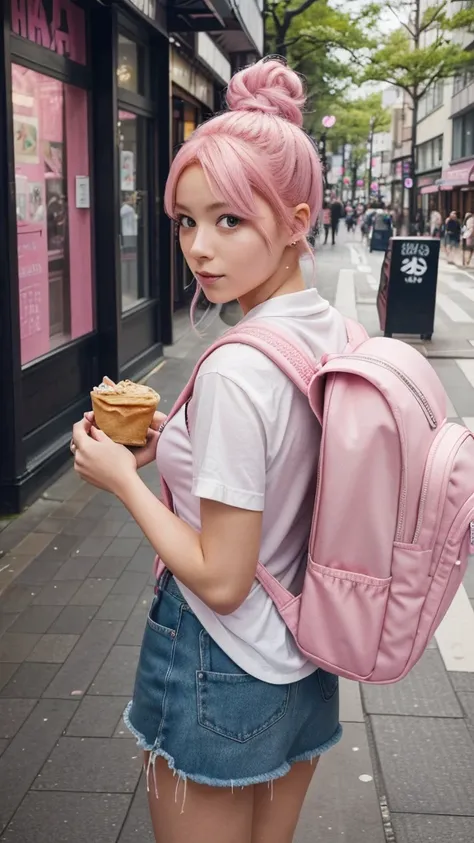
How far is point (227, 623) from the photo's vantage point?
1.69 meters

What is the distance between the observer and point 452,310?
17.2 m

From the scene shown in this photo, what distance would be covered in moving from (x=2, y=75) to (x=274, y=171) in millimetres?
4547

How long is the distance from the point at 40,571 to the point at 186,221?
148 inches

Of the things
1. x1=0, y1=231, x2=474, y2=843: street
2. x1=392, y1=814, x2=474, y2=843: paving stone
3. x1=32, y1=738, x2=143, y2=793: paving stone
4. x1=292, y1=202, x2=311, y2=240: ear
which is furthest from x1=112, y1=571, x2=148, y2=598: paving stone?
x1=292, y1=202, x2=311, y2=240: ear

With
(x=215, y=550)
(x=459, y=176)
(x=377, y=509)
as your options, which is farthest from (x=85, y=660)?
(x=459, y=176)

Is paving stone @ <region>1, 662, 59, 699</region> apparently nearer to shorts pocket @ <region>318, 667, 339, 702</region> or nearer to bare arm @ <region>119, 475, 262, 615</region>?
shorts pocket @ <region>318, 667, 339, 702</region>

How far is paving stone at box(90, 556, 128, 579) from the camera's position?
511 cm

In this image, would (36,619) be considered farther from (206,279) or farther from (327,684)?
(206,279)

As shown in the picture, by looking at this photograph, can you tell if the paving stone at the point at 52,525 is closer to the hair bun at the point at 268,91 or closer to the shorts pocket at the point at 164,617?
the shorts pocket at the point at 164,617

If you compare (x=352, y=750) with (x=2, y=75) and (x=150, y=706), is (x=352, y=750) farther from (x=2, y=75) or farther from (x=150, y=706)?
(x=2, y=75)

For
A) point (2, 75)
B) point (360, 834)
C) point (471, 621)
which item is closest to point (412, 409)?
point (360, 834)

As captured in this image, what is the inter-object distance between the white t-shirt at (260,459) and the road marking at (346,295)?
1323 centimetres

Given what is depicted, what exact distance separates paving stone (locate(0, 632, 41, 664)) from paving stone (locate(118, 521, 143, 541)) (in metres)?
1.38

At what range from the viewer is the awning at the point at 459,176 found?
136 feet
